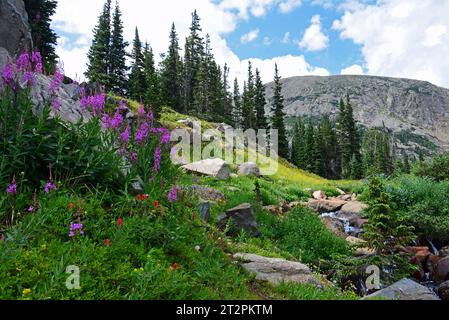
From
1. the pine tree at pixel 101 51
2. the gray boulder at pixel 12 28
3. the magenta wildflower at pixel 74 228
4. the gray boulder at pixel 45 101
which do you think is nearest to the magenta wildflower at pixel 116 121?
the gray boulder at pixel 45 101

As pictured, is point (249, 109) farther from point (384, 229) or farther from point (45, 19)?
point (384, 229)

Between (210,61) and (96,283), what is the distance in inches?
2914

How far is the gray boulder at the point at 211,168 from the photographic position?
66.5 feet

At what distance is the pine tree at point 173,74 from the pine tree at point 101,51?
501 inches

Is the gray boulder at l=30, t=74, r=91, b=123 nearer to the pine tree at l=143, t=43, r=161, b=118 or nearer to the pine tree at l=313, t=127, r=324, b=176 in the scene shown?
the pine tree at l=143, t=43, r=161, b=118

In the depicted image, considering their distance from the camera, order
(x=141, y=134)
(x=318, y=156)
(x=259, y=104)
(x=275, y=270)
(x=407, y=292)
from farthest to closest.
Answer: (x=318, y=156) → (x=259, y=104) → (x=407, y=292) → (x=275, y=270) → (x=141, y=134)

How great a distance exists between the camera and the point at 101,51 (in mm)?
52406

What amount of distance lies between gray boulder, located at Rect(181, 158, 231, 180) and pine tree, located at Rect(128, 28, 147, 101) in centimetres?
3030

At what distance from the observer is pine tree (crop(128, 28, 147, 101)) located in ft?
171

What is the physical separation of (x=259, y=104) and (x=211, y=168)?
50.6 metres

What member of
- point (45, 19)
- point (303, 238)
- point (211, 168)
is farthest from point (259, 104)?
point (303, 238)
